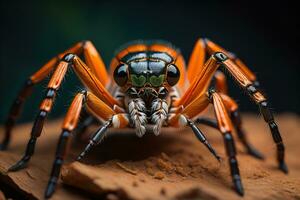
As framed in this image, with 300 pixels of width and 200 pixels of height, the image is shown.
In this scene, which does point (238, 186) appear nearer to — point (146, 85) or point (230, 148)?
point (230, 148)

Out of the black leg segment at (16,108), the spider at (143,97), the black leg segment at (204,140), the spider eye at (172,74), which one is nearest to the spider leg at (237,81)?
the spider at (143,97)

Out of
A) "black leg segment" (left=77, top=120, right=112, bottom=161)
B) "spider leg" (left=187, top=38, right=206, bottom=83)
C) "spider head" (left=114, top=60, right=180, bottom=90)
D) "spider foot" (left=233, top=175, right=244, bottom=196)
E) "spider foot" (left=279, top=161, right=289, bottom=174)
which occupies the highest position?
"spider leg" (left=187, top=38, right=206, bottom=83)

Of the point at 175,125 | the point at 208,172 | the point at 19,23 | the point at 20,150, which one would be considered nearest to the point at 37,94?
the point at 19,23

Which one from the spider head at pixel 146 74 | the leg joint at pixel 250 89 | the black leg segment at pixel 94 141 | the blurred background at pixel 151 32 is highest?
the blurred background at pixel 151 32

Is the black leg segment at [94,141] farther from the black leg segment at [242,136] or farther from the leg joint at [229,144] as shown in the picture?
the black leg segment at [242,136]

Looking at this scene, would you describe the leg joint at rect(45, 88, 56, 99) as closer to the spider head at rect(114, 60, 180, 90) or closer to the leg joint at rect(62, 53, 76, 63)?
the leg joint at rect(62, 53, 76, 63)

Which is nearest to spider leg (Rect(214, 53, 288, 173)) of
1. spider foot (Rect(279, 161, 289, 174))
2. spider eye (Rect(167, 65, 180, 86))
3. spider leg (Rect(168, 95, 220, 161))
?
spider leg (Rect(168, 95, 220, 161))

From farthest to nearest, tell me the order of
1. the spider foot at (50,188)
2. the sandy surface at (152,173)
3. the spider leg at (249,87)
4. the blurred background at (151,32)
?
the blurred background at (151,32) → the spider leg at (249,87) → the spider foot at (50,188) → the sandy surface at (152,173)
